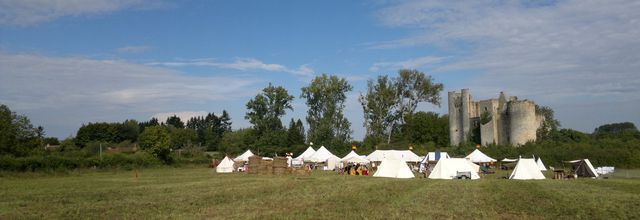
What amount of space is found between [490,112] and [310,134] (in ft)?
89.2

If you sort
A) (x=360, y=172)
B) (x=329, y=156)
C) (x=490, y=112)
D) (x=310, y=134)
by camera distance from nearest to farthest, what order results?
(x=360, y=172), (x=329, y=156), (x=490, y=112), (x=310, y=134)

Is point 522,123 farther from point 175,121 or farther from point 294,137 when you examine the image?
point 175,121

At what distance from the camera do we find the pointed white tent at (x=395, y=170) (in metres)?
37.2

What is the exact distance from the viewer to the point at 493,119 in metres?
67.0

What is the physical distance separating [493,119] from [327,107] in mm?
25277

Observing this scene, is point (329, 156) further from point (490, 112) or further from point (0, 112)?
point (0, 112)

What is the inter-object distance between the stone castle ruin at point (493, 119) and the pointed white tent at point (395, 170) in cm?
2926

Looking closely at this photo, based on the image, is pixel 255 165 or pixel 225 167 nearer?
pixel 255 165

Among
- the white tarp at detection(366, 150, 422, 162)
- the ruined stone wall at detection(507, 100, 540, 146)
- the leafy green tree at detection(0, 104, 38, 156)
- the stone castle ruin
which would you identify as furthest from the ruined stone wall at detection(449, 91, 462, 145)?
the leafy green tree at detection(0, 104, 38, 156)

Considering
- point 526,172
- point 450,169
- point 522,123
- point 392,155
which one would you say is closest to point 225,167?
point 392,155

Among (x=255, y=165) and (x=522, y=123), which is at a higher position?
(x=522, y=123)

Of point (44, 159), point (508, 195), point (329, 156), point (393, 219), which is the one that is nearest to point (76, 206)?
point (393, 219)

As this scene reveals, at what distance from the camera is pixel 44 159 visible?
4397cm

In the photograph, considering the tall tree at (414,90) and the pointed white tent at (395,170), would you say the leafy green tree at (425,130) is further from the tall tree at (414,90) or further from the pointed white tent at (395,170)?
the pointed white tent at (395,170)
